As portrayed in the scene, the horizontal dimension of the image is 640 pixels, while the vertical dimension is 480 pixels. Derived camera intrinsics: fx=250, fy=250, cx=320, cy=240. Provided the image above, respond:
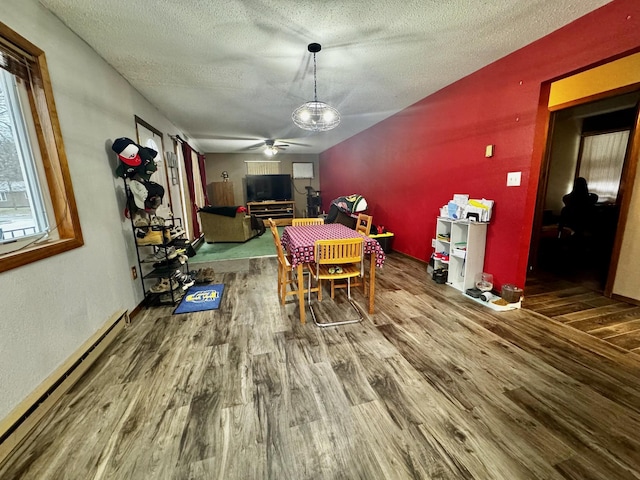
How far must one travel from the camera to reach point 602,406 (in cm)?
137

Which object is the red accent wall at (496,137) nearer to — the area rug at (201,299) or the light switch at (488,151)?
the light switch at (488,151)

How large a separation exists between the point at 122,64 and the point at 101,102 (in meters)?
0.53

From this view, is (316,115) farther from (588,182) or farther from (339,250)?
(588,182)

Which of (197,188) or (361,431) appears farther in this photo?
(197,188)

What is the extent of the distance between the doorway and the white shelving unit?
105 cm

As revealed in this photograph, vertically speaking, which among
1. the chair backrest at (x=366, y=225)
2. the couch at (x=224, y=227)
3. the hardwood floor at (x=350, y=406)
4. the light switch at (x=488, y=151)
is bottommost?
the hardwood floor at (x=350, y=406)

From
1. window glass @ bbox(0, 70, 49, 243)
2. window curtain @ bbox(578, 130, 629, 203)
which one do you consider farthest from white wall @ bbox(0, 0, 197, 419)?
window curtain @ bbox(578, 130, 629, 203)

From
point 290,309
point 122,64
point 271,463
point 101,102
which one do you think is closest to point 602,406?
point 271,463

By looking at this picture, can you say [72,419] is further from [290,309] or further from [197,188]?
[197,188]

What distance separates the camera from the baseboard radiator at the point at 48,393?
1.18 metres

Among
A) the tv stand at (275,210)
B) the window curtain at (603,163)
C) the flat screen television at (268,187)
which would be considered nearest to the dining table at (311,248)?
the window curtain at (603,163)

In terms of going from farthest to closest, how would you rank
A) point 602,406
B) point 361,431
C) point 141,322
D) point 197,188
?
1. point 197,188
2. point 141,322
3. point 602,406
4. point 361,431

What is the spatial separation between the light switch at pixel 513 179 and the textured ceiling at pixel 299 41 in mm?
1126

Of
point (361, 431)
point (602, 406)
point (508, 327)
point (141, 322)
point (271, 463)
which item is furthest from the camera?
point (141, 322)
